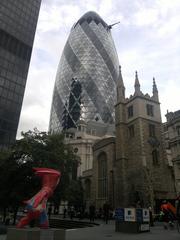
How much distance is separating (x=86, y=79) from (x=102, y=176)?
64.6 m

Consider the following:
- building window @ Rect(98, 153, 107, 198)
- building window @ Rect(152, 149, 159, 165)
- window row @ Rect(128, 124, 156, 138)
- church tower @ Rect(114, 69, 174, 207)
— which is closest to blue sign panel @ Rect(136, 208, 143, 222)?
church tower @ Rect(114, 69, 174, 207)

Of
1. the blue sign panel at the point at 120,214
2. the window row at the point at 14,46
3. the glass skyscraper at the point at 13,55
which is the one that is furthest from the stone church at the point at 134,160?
the window row at the point at 14,46

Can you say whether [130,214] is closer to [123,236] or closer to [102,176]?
[123,236]

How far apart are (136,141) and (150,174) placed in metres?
6.23

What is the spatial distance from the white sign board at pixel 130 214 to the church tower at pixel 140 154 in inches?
862

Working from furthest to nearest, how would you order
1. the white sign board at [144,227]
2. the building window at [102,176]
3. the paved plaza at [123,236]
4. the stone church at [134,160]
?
the building window at [102,176] < the stone church at [134,160] < the white sign board at [144,227] < the paved plaza at [123,236]

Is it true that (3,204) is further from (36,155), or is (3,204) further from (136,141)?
(136,141)

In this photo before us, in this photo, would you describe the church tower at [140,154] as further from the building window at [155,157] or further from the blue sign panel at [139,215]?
the blue sign panel at [139,215]

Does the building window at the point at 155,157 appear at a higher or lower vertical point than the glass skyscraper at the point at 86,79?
lower

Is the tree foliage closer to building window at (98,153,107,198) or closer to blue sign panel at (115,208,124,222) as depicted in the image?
blue sign panel at (115,208,124,222)

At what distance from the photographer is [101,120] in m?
99.4

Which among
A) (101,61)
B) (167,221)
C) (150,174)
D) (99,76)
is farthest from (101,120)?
(167,221)

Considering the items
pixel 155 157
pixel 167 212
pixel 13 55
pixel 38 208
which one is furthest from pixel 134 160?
pixel 13 55

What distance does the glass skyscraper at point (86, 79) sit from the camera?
101688mm
